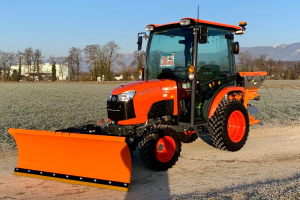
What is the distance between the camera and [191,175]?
5098mm

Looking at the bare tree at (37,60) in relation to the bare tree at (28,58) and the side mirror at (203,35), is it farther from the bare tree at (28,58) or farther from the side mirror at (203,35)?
the side mirror at (203,35)

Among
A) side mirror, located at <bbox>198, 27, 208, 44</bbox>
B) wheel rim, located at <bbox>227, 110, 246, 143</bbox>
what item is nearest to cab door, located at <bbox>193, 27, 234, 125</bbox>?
side mirror, located at <bbox>198, 27, 208, 44</bbox>

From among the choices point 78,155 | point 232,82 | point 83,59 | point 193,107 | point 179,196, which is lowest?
point 179,196

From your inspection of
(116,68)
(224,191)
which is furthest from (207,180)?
(116,68)

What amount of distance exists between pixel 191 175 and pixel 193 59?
2.03 meters

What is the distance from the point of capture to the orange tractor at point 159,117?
4770 millimetres

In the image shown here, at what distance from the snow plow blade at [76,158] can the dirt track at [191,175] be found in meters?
0.14

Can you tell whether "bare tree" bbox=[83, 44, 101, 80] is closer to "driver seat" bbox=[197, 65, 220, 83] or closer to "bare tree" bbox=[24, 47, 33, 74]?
"bare tree" bbox=[24, 47, 33, 74]

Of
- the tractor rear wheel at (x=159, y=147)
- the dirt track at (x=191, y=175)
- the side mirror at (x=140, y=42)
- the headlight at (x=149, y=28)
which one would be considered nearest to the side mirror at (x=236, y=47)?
the headlight at (x=149, y=28)

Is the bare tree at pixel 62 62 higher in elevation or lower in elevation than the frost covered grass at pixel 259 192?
higher

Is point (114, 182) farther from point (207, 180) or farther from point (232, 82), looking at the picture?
point (232, 82)

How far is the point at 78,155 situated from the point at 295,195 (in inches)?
123

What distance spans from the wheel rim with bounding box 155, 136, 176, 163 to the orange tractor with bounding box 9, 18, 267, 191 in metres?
0.02

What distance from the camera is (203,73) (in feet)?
19.8
